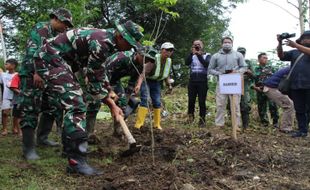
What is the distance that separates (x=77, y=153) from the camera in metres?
4.11

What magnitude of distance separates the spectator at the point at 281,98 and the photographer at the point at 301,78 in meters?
0.86

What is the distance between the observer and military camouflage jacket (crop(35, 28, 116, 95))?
160 inches

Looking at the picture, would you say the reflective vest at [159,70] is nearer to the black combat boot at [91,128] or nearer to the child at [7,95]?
the black combat boot at [91,128]

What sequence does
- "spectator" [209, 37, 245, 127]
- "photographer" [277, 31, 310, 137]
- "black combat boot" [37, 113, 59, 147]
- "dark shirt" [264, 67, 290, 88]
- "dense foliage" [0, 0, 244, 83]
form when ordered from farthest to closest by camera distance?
"dense foliage" [0, 0, 244, 83] < "dark shirt" [264, 67, 290, 88] < "spectator" [209, 37, 245, 127] < "photographer" [277, 31, 310, 137] < "black combat boot" [37, 113, 59, 147]

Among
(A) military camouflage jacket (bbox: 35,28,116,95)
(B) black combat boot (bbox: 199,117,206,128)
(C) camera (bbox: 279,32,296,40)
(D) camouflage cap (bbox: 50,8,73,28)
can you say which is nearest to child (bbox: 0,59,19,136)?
(D) camouflage cap (bbox: 50,8,73,28)

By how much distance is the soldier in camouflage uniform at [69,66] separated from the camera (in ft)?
13.3

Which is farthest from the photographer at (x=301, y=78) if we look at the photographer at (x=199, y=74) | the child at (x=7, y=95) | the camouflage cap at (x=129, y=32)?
the child at (x=7, y=95)

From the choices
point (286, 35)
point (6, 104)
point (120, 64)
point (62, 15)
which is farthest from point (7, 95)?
point (286, 35)

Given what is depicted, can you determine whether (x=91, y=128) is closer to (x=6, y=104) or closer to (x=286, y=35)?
(x=6, y=104)

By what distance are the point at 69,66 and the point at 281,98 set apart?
17.6ft

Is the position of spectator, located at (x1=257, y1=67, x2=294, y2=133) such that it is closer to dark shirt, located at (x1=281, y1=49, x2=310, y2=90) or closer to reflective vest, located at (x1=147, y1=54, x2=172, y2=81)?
dark shirt, located at (x1=281, y1=49, x2=310, y2=90)

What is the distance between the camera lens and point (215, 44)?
75.5 feet

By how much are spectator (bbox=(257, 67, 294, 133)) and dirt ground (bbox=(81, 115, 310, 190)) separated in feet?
6.36

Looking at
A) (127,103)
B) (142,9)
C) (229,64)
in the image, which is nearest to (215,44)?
(142,9)
